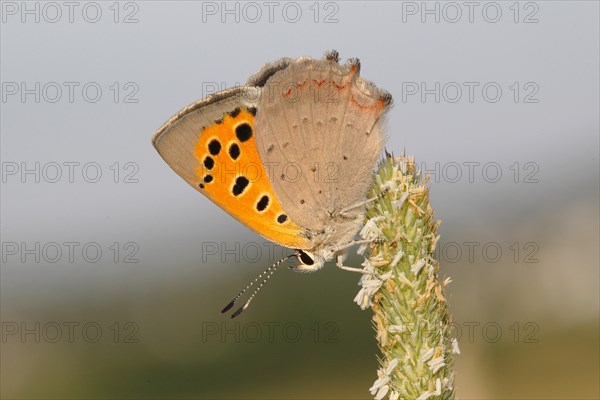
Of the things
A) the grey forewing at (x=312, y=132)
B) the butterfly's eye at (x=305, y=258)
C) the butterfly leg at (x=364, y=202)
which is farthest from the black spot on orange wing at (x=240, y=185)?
the butterfly leg at (x=364, y=202)

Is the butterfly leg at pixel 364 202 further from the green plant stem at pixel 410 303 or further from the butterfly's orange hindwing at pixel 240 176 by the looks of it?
the butterfly's orange hindwing at pixel 240 176

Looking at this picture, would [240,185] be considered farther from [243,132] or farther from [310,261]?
[310,261]

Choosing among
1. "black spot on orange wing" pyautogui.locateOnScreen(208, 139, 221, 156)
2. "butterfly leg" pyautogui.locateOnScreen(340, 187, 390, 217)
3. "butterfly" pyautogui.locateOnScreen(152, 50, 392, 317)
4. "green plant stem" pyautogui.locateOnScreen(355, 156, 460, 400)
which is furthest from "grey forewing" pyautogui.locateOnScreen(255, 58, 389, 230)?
"green plant stem" pyautogui.locateOnScreen(355, 156, 460, 400)

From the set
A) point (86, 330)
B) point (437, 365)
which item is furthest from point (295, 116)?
point (86, 330)

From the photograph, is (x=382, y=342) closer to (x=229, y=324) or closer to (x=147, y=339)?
(x=229, y=324)

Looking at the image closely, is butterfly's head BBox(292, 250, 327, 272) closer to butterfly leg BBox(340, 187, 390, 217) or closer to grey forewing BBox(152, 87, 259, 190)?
butterfly leg BBox(340, 187, 390, 217)

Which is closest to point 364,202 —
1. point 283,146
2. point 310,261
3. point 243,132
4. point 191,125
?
point 310,261
